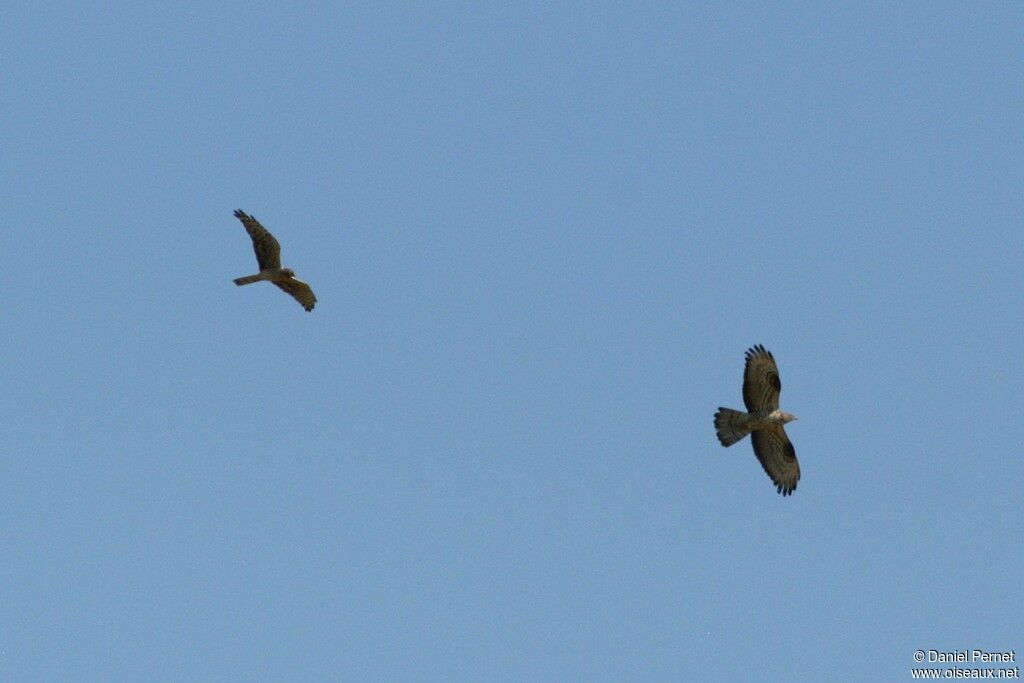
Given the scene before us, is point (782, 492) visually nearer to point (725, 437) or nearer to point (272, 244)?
point (725, 437)

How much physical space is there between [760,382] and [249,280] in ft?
34.3

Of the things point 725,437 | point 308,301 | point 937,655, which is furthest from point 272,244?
point 937,655

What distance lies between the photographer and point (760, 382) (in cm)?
2917

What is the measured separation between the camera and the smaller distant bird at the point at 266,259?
1264 inches

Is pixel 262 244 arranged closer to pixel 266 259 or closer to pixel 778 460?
pixel 266 259

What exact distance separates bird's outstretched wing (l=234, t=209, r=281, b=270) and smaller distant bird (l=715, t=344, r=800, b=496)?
9533mm

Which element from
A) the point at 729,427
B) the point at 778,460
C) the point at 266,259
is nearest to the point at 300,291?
the point at 266,259

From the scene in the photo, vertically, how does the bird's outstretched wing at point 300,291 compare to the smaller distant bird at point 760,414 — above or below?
above

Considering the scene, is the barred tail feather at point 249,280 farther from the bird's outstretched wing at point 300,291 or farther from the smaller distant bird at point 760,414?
the smaller distant bird at point 760,414

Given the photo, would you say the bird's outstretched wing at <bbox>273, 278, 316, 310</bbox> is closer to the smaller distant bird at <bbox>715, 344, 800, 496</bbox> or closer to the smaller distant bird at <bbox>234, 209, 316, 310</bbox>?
the smaller distant bird at <bbox>234, 209, 316, 310</bbox>

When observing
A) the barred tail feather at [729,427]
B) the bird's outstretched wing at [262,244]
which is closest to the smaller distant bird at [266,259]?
the bird's outstretched wing at [262,244]

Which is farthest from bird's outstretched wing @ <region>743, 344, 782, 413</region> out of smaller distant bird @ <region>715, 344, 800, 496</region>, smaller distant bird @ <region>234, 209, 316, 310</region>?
smaller distant bird @ <region>234, 209, 316, 310</region>

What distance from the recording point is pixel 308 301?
34.1 metres

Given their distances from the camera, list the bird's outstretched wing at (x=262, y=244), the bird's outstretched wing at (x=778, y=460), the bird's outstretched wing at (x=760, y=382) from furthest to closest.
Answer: the bird's outstretched wing at (x=262, y=244) < the bird's outstretched wing at (x=778, y=460) < the bird's outstretched wing at (x=760, y=382)
